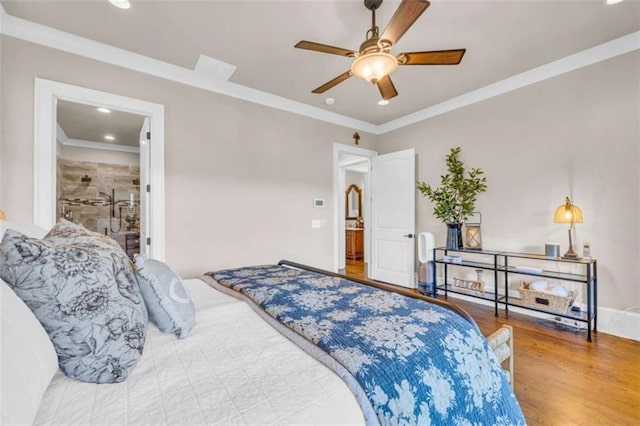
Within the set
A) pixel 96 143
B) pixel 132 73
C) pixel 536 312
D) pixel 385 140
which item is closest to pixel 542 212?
pixel 536 312

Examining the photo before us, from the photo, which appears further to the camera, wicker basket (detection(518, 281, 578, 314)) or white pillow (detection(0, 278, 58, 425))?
Result: wicker basket (detection(518, 281, 578, 314))

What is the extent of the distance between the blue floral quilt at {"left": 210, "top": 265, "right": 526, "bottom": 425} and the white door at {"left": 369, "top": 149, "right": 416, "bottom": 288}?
9.27 feet

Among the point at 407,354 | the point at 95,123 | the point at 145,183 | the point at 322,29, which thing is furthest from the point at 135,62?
the point at 407,354

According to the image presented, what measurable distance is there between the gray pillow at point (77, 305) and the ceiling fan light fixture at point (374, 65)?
74.4 inches

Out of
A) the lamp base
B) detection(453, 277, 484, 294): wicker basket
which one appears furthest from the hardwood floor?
the lamp base

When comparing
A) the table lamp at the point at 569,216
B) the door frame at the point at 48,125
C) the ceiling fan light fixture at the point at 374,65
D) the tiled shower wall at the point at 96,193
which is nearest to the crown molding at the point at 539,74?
→ the table lamp at the point at 569,216

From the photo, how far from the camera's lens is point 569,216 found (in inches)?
105

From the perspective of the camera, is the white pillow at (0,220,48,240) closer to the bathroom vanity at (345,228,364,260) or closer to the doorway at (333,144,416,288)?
the doorway at (333,144,416,288)

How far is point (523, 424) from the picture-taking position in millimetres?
1189

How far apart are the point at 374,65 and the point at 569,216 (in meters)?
2.38

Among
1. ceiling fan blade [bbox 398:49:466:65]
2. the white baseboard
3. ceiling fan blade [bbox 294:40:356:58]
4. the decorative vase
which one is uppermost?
ceiling fan blade [bbox 294:40:356:58]

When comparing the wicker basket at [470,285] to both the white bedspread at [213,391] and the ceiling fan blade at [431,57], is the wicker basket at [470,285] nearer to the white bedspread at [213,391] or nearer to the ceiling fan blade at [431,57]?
the ceiling fan blade at [431,57]

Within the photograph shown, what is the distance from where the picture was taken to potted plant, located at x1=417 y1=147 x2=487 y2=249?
11.5 feet

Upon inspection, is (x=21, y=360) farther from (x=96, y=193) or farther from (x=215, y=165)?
(x=96, y=193)
